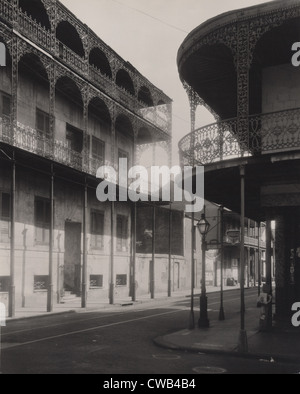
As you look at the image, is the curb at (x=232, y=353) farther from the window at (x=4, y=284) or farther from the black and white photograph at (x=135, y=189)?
the window at (x=4, y=284)

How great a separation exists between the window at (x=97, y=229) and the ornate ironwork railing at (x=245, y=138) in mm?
12620

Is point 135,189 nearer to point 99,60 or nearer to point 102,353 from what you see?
point 99,60

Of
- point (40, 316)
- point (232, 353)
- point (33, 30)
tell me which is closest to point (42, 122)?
point (33, 30)

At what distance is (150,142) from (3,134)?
15.2m

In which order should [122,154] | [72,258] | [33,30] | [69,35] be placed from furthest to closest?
[122,154], [72,258], [69,35], [33,30]

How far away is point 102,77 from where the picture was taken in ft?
83.6

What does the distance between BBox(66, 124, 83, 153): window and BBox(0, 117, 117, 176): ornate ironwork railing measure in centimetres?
89

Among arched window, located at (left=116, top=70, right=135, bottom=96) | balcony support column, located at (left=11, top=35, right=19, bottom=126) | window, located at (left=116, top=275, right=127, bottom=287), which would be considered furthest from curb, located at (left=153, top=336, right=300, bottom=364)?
arched window, located at (left=116, top=70, right=135, bottom=96)

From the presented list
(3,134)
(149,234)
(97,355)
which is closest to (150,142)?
(149,234)

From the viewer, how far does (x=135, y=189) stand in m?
28.3

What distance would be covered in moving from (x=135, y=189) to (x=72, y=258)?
A: 212 inches

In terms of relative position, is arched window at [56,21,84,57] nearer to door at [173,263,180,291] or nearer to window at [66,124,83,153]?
window at [66,124,83,153]
